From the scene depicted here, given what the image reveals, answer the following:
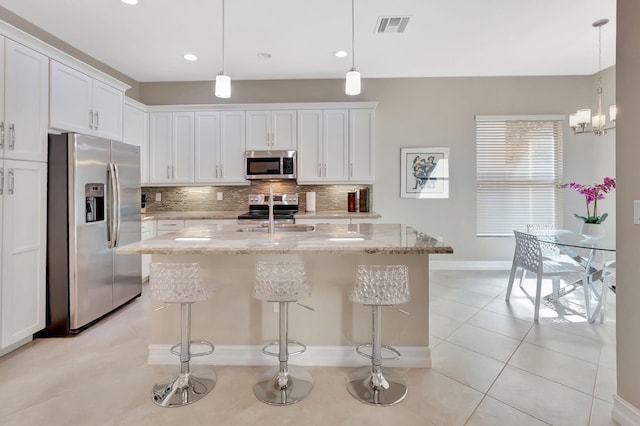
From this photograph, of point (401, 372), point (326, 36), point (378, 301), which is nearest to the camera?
point (378, 301)

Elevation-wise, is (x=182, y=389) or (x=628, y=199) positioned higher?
(x=628, y=199)

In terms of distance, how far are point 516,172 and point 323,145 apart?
294 centimetres

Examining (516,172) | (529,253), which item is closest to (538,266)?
(529,253)

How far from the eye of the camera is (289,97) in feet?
15.3

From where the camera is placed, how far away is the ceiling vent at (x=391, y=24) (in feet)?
10.0

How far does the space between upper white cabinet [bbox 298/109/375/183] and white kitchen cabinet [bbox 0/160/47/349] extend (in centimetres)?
278

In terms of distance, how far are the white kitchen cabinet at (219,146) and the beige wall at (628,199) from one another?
3824 mm

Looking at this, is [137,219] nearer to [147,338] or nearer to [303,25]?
[147,338]

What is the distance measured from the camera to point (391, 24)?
3.17m

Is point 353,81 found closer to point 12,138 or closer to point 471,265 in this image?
point 12,138

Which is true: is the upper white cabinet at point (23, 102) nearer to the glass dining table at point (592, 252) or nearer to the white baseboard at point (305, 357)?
the white baseboard at point (305, 357)

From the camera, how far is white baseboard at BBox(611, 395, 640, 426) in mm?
1557

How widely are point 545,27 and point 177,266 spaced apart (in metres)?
4.18

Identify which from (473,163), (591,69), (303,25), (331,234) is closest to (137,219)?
(331,234)
